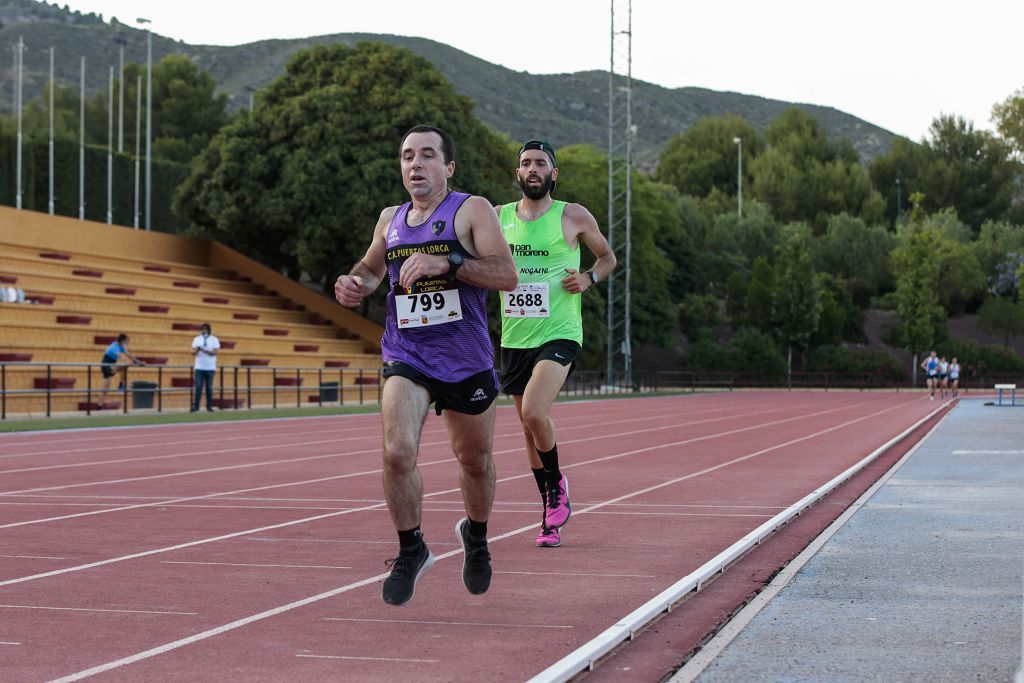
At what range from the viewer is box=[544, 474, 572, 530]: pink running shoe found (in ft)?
28.7

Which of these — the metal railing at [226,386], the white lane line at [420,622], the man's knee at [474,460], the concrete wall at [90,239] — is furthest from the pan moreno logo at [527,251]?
the concrete wall at [90,239]

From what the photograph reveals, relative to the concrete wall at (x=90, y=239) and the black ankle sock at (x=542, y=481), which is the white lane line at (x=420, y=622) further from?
the concrete wall at (x=90, y=239)

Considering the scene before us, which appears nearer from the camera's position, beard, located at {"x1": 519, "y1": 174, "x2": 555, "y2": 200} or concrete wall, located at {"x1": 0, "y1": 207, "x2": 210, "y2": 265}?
beard, located at {"x1": 519, "y1": 174, "x2": 555, "y2": 200}

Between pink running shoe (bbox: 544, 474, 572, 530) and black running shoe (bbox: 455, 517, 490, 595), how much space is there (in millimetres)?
1969

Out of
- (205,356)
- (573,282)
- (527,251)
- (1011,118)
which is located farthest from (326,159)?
(1011,118)

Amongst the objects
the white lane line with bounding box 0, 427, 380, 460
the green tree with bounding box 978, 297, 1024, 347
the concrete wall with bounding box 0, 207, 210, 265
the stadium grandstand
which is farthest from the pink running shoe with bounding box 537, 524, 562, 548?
the green tree with bounding box 978, 297, 1024, 347

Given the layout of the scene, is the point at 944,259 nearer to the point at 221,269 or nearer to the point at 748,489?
the point at 221,269

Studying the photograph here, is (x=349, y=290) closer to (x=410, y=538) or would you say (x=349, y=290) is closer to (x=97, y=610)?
(x=410, y=538)

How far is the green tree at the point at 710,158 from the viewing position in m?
123

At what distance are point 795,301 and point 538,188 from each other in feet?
216

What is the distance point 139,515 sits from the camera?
34.3ft

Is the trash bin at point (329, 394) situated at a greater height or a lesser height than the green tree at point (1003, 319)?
lesser

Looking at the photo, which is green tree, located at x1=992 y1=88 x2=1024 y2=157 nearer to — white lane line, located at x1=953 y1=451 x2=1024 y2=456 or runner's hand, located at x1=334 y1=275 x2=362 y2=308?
white lane line, located at x1=953 y1=451 x2=1024 y2=456

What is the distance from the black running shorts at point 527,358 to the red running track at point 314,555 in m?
0.97
